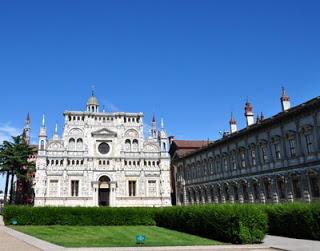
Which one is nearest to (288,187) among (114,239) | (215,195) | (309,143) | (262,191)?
(262,191)

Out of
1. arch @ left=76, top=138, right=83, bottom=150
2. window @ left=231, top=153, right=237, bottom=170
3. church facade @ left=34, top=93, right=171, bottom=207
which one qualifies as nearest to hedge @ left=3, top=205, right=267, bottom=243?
window @ left=231, top=153, right=237, bottom=170

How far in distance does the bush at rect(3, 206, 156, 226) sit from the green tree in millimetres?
27636

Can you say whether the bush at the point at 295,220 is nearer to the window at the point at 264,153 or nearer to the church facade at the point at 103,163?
the window at the point at 264,153

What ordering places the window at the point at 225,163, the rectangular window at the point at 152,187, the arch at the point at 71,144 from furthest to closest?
1. the rectangular window at the point at 152,187
2. the arch at the point at 71,144
3. the window at the point at 225,163

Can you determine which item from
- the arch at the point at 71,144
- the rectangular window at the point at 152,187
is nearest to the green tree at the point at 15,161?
the arch at the point at 71,144

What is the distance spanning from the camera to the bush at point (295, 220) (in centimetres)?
2251

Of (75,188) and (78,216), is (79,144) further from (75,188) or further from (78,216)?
(78,216)

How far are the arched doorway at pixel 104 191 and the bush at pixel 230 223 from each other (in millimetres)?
43276

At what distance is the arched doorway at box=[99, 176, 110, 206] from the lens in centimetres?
6938

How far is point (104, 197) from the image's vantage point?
69.9m

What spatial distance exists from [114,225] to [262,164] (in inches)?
750

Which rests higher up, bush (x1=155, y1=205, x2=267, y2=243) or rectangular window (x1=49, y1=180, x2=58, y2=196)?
rectangular window (x1=49, y1=180, x2=58, y2=196)

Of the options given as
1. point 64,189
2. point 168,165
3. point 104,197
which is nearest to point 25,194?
point 64,189

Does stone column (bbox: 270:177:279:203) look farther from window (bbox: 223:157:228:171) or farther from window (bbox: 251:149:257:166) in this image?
window (bbox: 223:157:228:171)
